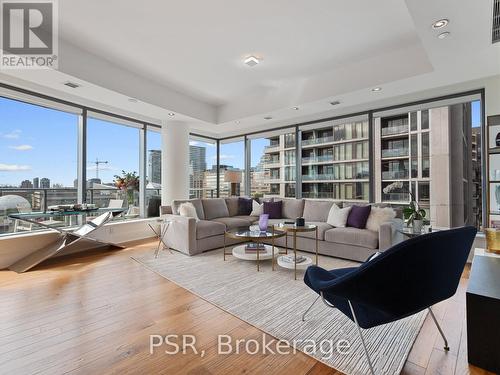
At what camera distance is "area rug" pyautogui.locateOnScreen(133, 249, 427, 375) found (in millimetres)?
1686

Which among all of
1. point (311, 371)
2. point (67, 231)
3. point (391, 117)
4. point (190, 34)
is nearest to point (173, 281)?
point (311, 371)

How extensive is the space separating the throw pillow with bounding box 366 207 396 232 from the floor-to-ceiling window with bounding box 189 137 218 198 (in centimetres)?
426

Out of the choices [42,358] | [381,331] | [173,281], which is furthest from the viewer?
[173,281]

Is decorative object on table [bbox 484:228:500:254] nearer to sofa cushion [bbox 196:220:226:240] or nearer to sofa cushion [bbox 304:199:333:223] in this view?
sofa cushion [bbox 304:199:333:223]

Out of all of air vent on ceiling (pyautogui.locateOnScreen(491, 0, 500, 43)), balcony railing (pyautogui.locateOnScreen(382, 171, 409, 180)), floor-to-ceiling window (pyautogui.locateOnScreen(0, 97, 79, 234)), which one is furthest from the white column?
air vent on ceiling (pyautogui.locateOnScreen(491, 0, 500, 43))

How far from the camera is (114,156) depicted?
510 cm

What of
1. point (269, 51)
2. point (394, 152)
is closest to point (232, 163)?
point (269, 51)

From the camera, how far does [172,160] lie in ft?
17.8

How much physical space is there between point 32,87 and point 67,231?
2.24 m

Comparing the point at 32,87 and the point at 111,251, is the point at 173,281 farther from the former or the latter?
the point at 32,87

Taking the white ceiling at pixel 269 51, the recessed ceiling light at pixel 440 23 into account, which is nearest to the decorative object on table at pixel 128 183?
the white ceiling at pixel 269 51

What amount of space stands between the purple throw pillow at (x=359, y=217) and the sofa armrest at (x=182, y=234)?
2518 millimetres

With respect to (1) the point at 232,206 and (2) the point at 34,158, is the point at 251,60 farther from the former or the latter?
(2) the point at 34,158

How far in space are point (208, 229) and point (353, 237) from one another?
2.29 metres
